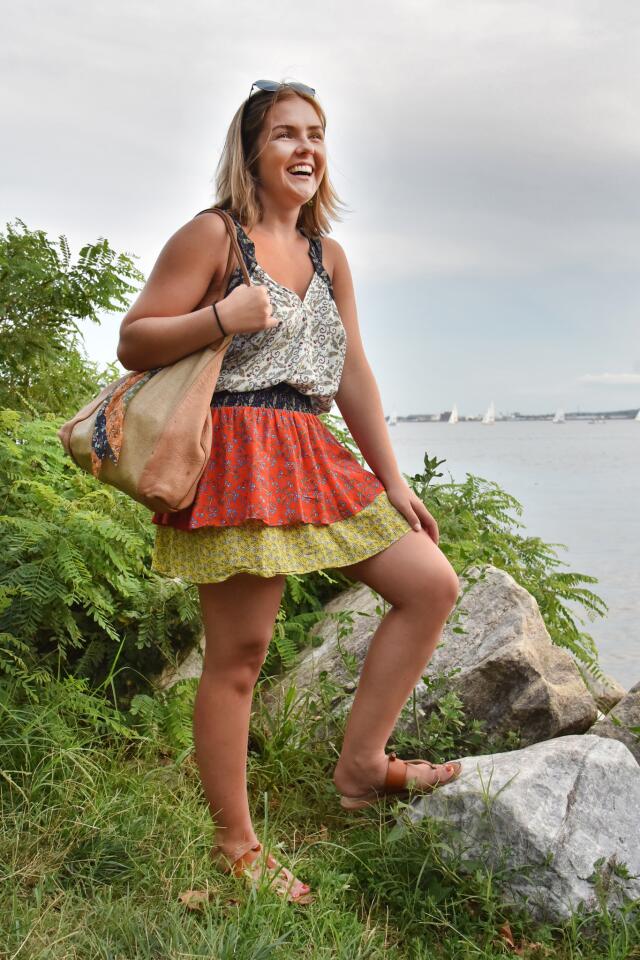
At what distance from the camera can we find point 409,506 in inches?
115

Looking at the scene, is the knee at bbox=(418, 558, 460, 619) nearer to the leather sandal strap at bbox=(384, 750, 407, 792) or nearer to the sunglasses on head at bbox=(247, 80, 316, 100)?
the leather sandal strap at bbox=(384, 750, 407, 792)

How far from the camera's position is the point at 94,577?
3.82 meters

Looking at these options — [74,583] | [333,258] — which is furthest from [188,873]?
[333,258]

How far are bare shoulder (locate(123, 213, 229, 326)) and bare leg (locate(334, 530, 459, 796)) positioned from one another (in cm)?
94

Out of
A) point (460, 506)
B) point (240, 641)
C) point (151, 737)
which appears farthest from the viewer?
point (460, 506)

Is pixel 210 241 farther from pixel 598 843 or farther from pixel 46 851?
pixel 598 843

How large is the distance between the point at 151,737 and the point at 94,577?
2.39 feet

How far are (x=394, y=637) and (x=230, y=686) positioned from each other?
21.3 inches

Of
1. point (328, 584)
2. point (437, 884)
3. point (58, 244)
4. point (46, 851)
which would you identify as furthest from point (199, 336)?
point (328, 584)

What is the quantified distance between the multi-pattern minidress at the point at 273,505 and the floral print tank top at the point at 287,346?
51mm

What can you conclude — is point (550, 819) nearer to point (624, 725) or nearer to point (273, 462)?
point (624, 725)

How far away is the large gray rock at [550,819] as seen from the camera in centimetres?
279

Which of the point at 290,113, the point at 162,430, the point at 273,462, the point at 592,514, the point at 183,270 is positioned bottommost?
the point at 592,514

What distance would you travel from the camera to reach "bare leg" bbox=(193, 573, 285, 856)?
2672 mm
